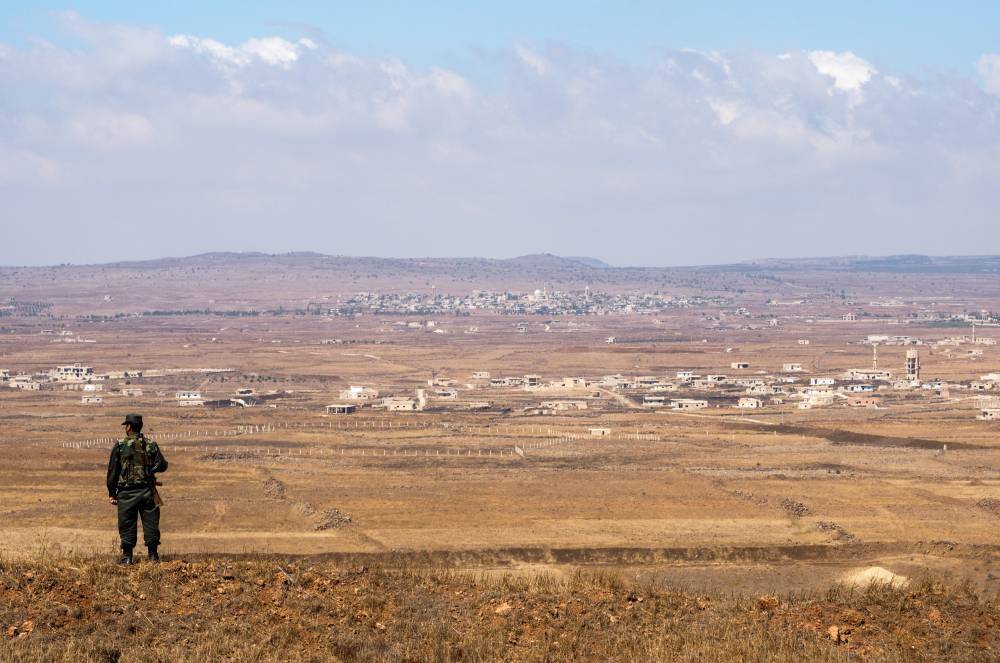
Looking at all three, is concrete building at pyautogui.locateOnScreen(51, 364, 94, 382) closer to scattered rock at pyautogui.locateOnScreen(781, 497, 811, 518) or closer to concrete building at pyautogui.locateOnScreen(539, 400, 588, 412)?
concrete building at pyautogui.locateOnScreen(539, 400, 588, 412)

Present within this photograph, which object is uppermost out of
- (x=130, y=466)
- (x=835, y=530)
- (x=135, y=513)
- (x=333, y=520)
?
(x=130, y=466)

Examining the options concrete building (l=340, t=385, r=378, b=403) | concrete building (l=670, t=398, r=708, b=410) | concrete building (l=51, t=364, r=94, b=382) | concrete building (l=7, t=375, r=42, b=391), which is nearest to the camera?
concrete building (l=670, t=398, r=708, b=410)

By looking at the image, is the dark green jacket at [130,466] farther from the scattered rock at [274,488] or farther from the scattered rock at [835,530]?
the scattered rock at [274,488]

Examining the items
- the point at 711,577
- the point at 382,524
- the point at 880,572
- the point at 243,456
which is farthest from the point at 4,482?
the point at 880,572

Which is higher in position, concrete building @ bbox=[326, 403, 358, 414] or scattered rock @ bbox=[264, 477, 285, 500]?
scattered rock @ bbox=[264, 477, 285, 500]

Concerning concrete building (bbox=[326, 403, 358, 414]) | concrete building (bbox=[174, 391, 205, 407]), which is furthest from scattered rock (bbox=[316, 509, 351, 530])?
concrete building (bbox=[174, 391, 205, 407])

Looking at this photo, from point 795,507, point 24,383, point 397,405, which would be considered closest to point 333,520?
point 795,507

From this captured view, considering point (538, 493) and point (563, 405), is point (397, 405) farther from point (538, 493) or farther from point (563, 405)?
point (538, 493)

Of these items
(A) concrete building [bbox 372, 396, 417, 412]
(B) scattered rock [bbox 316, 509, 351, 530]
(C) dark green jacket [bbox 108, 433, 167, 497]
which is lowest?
(A) concrete building [bbox 372, 396, 417, 412]

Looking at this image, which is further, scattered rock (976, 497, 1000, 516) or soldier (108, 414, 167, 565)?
scattered rock (976, 497, 1000, 516)
